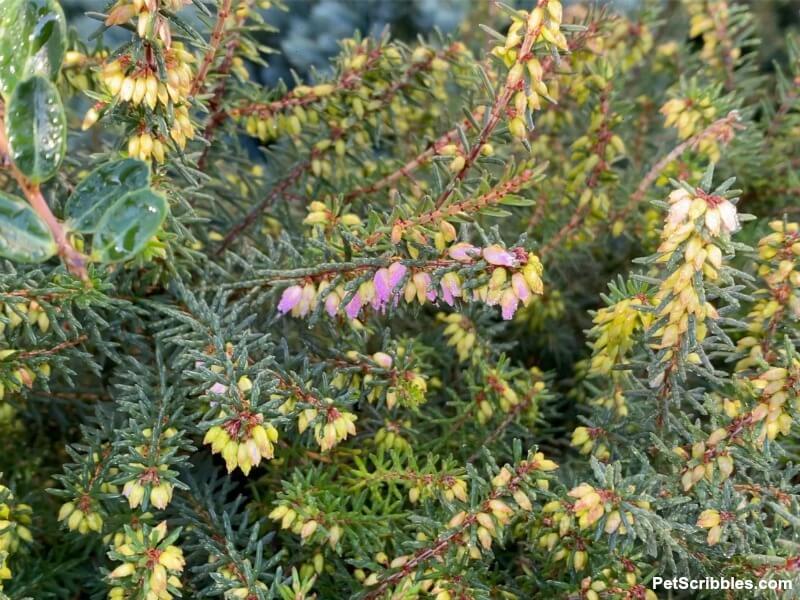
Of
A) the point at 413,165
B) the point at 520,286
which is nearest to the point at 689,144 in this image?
the point at 413,165

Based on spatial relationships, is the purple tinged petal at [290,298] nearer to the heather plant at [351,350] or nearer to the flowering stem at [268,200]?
the heather plant at [351,350]

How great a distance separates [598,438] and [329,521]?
0.36 metres

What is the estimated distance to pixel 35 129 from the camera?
2.23 ft

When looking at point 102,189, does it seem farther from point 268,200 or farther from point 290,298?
point 268,200

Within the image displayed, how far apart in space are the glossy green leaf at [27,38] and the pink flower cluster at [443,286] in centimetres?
36

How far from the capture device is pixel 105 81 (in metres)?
0.89

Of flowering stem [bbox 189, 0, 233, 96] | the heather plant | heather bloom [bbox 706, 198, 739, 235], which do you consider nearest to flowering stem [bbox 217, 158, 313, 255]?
the heather plant

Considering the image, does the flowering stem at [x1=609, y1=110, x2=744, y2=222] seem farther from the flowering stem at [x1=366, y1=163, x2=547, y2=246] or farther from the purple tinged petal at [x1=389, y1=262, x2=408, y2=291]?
the purple tinged petal at [x1=389, y1=262, x2=408, y2=291]

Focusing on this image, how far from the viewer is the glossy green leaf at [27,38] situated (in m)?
0.73

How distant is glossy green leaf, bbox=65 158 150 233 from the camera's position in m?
A: 0.72

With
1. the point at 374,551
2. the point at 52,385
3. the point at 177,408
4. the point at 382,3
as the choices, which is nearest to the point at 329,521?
the point at 374,551

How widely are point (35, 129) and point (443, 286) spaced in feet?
1.34

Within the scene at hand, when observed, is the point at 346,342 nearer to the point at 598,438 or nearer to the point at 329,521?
the point at 329,521

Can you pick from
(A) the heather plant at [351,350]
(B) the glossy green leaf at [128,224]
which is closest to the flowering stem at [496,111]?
(A) the heather plant at [351,350]
